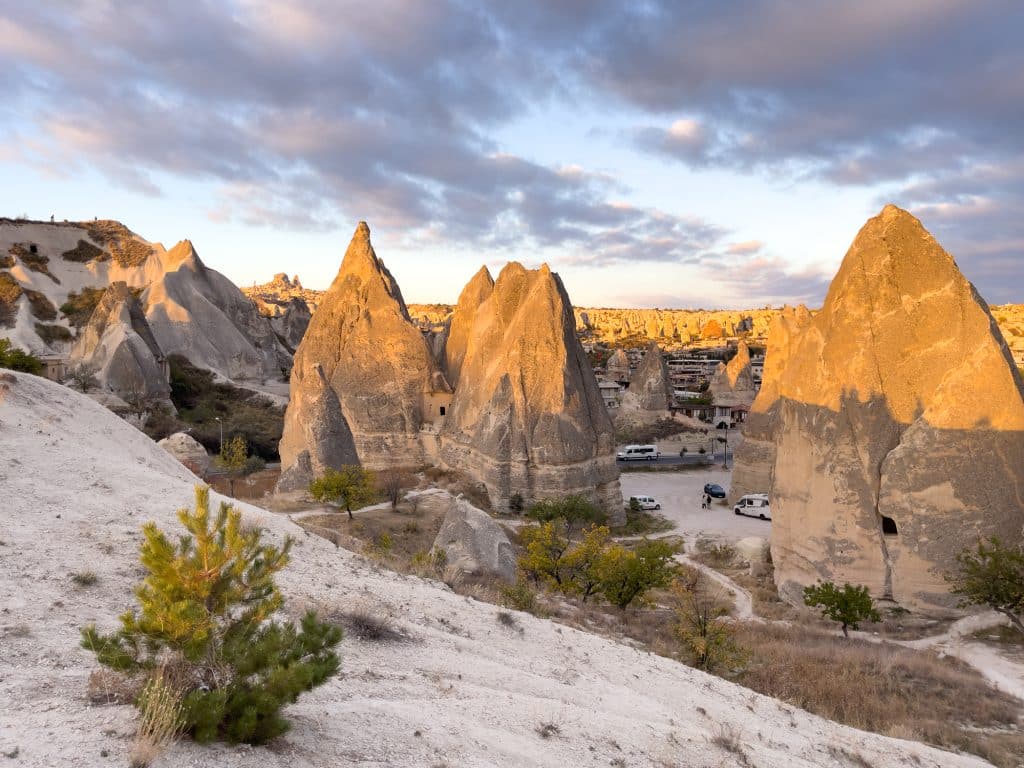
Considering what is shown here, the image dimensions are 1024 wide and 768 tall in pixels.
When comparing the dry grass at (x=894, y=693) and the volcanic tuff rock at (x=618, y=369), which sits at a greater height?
the volcanic tuff rock at (x=618, y=369)

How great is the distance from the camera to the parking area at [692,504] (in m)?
27.3

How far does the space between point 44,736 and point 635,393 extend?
49151 mm

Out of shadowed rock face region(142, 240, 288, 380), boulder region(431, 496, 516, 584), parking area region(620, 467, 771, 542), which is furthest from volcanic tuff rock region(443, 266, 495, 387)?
shadowed rock face region(142, 240, 288, 380)

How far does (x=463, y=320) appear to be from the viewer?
3609 centimetres

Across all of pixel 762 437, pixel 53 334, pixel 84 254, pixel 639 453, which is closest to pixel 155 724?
pixel 762 437

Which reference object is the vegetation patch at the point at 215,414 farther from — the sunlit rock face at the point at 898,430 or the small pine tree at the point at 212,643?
the small pine tree at the point at 212,643

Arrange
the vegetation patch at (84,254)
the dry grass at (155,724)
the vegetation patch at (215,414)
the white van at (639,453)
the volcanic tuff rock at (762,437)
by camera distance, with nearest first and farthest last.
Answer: the dry grass at (155,724), the volcanic tuff rock at (762,437), the vegetation patch at (215,414), the white van at (639,453), the vegetation patch at (84,254)

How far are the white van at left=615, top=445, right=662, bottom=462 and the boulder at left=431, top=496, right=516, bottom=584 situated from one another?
88.8 ft

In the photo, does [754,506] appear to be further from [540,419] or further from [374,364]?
[374,364]

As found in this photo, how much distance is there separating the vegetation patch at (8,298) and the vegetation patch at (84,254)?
753 centimetres

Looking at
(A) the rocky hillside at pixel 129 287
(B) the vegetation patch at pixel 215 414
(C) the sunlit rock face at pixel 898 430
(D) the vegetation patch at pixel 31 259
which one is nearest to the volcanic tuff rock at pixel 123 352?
(B) the vegetation patch at pixel 215 414

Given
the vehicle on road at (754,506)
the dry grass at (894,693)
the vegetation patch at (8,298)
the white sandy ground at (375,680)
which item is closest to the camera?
the white sandy ground at (375,680)

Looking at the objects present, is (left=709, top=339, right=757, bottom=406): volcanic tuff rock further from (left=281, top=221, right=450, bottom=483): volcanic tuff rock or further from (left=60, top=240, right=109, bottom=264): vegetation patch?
(left=60, top=240, right=109, bottom=264): vegetation patch

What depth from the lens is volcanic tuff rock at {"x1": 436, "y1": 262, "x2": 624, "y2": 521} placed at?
2673cm
